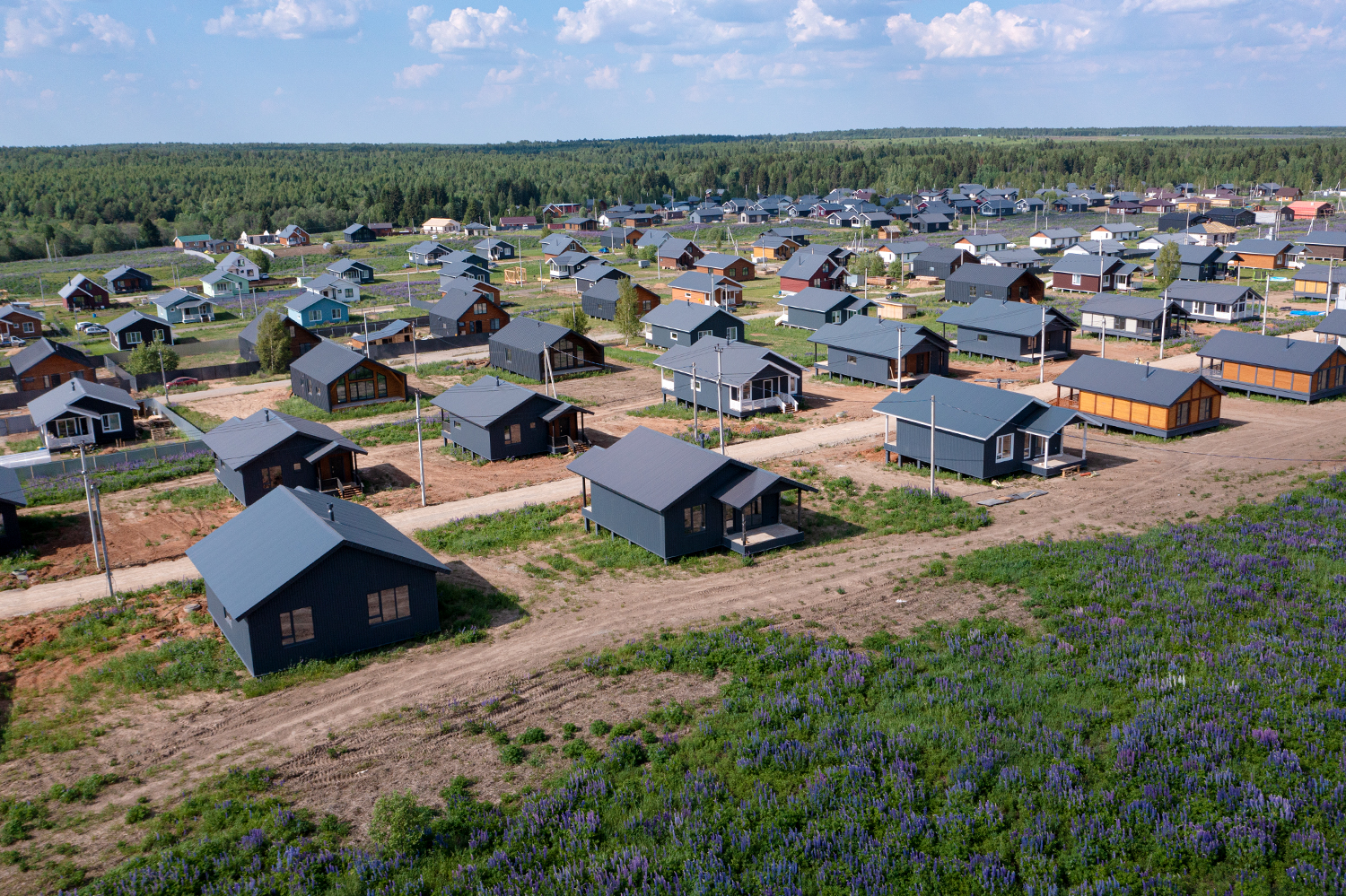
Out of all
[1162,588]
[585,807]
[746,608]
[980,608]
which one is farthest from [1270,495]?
[585,807]

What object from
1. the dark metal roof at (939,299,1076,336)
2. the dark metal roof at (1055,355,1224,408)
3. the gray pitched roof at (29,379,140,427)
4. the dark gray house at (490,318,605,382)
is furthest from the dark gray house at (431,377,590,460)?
the dark metal roof at (939,299,1076,336)

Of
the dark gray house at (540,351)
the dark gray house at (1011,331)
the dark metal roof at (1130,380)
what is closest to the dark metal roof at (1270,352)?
the dark metal roof at (1130,380)

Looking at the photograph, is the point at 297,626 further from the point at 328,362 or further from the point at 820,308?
the point at 820,308

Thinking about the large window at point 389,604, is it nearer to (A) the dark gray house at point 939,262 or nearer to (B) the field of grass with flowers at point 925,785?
(B) the field of grass with flowers at point 925,785

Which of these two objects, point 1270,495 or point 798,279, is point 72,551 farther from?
point 798,279

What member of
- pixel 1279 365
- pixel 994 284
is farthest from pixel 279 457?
pixel 994 284

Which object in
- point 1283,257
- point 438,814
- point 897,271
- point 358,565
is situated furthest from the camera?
point 897,271
